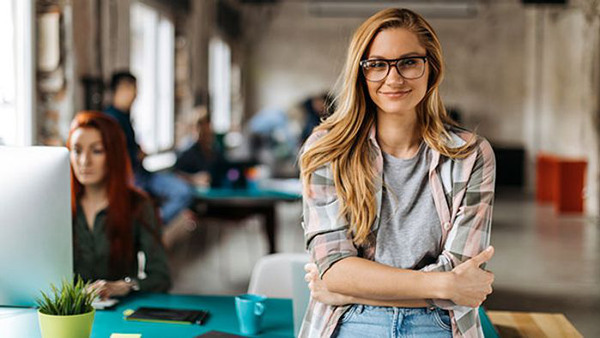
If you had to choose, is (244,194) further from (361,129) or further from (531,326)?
(361,129)

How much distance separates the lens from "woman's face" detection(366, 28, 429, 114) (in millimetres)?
1898

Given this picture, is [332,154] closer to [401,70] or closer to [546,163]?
[401,70]

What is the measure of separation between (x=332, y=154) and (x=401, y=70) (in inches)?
11.5

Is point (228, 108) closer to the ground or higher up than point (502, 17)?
closer to the ground

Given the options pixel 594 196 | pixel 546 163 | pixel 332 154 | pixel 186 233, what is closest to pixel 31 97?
pixel 332 154

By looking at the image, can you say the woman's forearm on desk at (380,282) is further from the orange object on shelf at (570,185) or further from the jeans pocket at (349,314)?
the orange object on shelf at (570,185)

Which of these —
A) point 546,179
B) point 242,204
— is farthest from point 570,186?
point 242,204

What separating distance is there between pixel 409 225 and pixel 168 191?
4855 mm

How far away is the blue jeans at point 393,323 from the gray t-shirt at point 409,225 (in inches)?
4.9

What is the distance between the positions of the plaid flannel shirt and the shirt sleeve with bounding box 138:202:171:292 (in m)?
0.98

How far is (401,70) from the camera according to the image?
1.91m

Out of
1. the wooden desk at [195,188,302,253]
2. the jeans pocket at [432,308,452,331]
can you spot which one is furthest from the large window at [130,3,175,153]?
the jeans pocket at [432,308,452,331]

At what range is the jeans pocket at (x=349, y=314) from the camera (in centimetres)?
186

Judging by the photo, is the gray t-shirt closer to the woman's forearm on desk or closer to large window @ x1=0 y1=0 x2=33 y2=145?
the woman's forearm on desk
